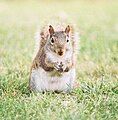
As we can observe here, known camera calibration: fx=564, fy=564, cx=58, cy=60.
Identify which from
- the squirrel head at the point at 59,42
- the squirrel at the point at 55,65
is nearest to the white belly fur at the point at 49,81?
the squirrel at the point at 55,65

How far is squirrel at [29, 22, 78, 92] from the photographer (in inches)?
169

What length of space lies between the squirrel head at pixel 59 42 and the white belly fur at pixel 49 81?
0.19 m

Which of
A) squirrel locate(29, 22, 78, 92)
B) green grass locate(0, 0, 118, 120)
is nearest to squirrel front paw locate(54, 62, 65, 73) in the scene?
squirrel locate(29, 22, 78, 92)

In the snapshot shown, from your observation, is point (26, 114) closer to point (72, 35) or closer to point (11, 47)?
point (72, 35)

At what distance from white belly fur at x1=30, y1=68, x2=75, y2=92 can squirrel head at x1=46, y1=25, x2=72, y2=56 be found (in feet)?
0.64

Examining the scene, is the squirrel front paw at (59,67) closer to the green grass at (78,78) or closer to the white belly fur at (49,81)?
the white belly fur at (49,81)

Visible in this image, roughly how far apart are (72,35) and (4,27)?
4.66 meters

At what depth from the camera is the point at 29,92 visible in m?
4.49

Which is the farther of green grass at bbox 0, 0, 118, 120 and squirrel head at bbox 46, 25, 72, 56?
squirrel head at bbox 46, 25, 72, 56

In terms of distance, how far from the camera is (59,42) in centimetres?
428

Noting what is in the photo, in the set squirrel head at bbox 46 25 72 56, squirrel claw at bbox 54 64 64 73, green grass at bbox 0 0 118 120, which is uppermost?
squirrel head at bbox 46 25 72 56

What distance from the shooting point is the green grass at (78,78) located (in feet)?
12.4

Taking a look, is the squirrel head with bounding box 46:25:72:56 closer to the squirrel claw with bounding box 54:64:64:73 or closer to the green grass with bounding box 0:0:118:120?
the squirrel claw with bounding box 54:64:64:73

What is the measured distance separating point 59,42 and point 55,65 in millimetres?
184
